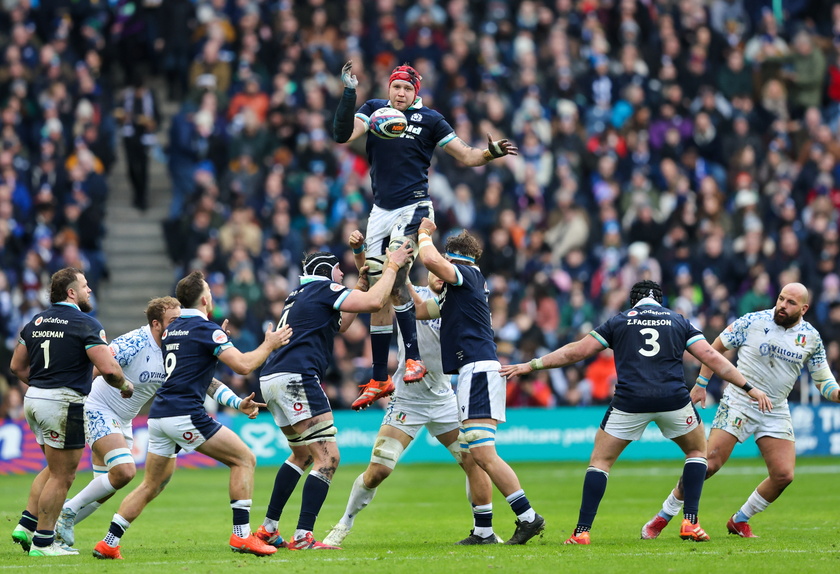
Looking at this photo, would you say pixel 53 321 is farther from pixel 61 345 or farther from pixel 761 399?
pixel 761 399

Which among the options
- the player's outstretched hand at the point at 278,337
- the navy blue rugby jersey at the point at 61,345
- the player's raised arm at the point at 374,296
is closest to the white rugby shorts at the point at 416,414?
the player's raised arm at the point at 374,296

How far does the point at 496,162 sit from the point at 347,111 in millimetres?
14792

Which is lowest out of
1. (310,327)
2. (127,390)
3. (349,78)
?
(127,390)

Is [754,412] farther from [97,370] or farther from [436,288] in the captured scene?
[97,370]

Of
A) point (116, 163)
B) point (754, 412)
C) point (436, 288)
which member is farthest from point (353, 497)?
point (116, 163)

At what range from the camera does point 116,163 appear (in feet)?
94.0

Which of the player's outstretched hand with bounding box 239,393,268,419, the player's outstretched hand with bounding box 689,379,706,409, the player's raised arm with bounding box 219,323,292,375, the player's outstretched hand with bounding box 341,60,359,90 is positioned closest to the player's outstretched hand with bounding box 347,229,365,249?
the player's outstretched hand with bounding box 341,60,359,90

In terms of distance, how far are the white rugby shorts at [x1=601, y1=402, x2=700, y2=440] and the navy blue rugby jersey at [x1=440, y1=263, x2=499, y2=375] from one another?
1328 millimetres

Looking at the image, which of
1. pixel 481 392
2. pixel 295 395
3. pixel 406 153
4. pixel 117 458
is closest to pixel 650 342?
pixel 481 392

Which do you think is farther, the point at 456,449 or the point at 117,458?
the point at 456,449

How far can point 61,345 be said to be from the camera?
12.2m

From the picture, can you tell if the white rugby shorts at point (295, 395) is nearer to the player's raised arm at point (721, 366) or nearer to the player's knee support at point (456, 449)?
the player's knee support at point (456, 449)

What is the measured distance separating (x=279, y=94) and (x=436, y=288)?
1536cm

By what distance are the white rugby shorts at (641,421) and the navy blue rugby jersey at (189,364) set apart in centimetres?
386
